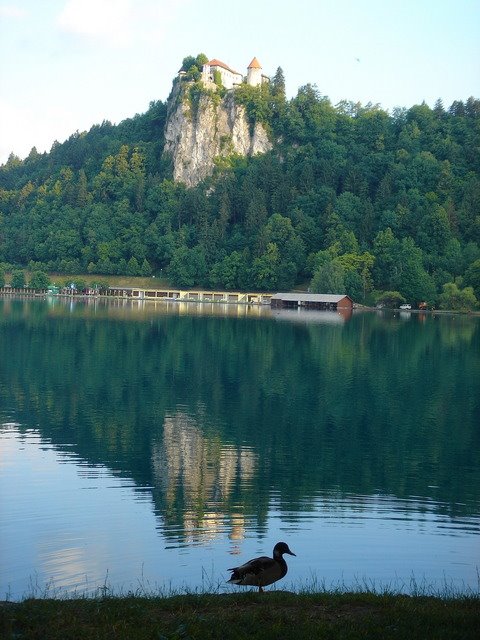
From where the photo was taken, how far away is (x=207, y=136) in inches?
7633

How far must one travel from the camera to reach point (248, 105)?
638 ft

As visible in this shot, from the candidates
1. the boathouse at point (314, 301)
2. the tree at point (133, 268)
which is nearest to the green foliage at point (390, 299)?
the boathouse at point (314, 301)

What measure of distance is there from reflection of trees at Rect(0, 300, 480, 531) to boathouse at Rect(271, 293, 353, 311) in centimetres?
6276

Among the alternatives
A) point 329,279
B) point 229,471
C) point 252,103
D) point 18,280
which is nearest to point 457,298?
point 329,279

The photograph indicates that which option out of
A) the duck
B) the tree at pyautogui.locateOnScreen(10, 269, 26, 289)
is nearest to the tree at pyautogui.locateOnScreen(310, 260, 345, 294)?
the tree at pyautogui.locateOnScreen(10, 269, 26, 289)

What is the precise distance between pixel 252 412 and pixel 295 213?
131016mm

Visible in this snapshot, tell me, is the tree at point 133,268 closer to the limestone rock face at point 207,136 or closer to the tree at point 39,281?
the tree at point 39,281

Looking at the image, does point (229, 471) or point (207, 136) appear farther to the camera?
point (207, 136)

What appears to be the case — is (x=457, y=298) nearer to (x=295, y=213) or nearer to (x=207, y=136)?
(x=295, y=213)

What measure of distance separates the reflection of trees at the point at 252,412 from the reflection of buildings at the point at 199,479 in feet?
0.17

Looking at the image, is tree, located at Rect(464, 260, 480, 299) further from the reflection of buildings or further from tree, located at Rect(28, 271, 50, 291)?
the reflection of buildings

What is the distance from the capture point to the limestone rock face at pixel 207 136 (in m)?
192

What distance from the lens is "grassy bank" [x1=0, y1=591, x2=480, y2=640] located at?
1007cm

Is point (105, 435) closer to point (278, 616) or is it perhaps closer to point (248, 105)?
point (278, 616)
